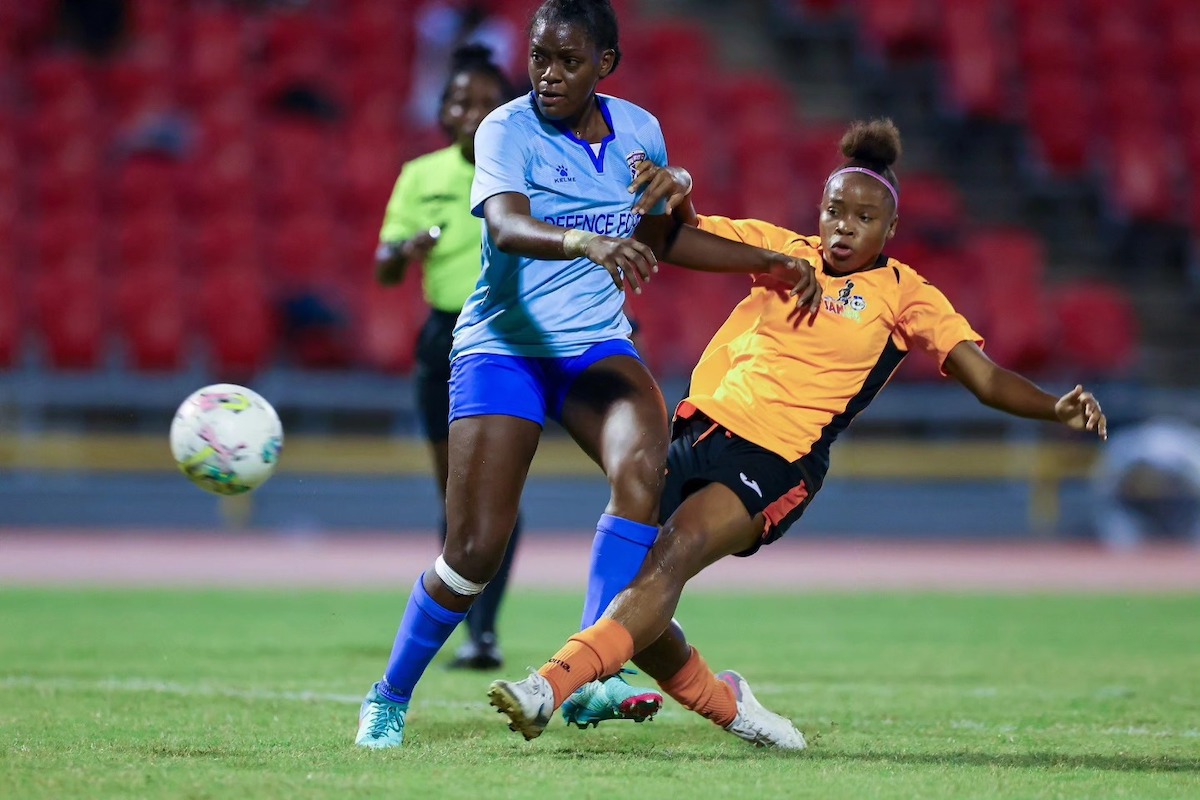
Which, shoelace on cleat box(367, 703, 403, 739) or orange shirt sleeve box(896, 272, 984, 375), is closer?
shoelace on cleat box(367, 703, 403, 739)

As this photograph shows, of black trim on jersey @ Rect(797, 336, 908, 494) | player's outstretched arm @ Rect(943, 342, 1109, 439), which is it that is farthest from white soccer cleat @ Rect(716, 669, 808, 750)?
player's outstretched arm @ Rect(943, 342, 1109, 439)

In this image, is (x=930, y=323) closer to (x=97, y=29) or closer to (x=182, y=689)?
(x=182, y=689)

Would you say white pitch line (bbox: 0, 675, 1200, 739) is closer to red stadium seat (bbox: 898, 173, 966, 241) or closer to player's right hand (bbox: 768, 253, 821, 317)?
player's right hand (bbox: 768, 253, 821, 317)

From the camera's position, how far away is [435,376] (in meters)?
6.92

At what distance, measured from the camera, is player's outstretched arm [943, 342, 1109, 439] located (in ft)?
15.6

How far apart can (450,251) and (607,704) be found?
9.08ft

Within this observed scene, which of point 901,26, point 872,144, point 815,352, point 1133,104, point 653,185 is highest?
point 901,26

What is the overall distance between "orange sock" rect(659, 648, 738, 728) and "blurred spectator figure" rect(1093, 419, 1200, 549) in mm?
10022

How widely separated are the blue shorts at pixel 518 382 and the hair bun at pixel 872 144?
3.48 ft

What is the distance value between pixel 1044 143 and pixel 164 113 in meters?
9.51

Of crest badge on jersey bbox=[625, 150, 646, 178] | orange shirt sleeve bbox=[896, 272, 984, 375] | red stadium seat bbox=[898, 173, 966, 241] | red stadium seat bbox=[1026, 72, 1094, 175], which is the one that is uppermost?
red stadium seat bbox=[1026, 72, 1094, 175]

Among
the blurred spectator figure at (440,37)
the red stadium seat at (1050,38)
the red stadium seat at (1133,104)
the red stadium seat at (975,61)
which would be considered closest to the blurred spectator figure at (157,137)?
the blurred spectator figure at (440,37)

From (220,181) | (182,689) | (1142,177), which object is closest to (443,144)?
(220,181)

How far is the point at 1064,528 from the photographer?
14.5 m
